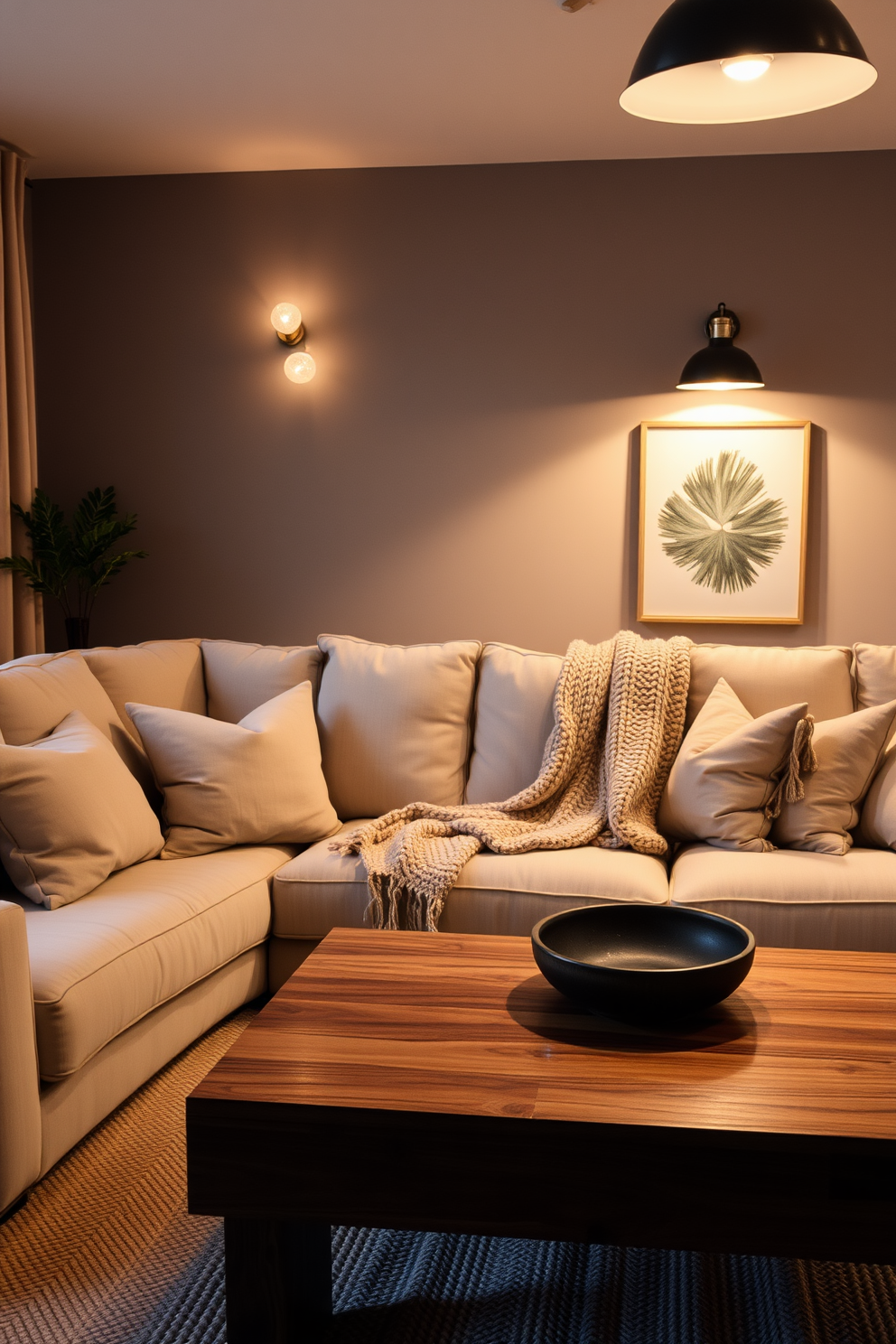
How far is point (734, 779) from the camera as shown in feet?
8.84

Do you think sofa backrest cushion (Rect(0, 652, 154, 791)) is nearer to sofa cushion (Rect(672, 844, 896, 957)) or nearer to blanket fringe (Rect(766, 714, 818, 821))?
sofa cushion (Rect(672, 844, 896, 957))

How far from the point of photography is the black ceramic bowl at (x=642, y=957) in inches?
59.1

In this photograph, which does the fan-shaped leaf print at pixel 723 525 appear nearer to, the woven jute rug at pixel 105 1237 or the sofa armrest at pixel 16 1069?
the woven jute rug at pixel 105 1237

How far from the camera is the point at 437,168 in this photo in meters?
4.24

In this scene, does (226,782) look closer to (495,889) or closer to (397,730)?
(397,730)

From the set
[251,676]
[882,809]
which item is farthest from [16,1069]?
[882,809]

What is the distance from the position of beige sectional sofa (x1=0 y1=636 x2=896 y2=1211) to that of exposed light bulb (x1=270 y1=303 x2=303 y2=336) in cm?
149

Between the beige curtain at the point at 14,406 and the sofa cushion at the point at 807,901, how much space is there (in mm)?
2755

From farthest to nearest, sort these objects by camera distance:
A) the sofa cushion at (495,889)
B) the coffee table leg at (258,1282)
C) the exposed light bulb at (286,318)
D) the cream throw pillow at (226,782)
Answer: the exposed light bulb at (286,318) < the cream throw pillow at (226,782) < the sofa cushion at (495,889) < the coffee table leg at (258,1282)

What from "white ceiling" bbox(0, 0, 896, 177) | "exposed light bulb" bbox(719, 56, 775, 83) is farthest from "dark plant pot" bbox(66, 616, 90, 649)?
"exposed light bulb" bbox(719, 56, 775, 83)

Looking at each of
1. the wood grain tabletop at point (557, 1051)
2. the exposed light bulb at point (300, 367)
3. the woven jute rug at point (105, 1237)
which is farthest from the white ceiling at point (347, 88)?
the woven jute rug at point (105, 1237)

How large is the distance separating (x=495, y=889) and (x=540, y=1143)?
124cm

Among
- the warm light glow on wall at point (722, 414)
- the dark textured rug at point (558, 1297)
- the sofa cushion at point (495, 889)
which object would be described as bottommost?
the dark textured rug at point (558, 1297)

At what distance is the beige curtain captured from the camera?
398 centimetres
